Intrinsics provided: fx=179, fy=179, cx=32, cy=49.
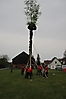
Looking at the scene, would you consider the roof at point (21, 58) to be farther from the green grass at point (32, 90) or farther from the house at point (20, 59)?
the green grass at point (32, 90)

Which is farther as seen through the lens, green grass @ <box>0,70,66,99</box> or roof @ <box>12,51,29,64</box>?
roof @ <box>12,51,29,64</box>

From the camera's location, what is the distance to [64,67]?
50.2 meters

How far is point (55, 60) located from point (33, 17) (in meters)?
68.2

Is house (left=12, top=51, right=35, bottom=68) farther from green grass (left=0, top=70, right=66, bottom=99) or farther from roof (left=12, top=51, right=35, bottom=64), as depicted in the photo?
green grass (left=0, top=70, right=66, bottom=99)

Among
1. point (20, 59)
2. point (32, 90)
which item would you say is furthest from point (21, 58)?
point (32, 90)

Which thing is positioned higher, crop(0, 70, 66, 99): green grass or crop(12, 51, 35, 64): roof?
crop(12, 51, 35, 64): roof

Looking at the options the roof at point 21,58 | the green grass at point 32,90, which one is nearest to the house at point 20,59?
the roof at point 21,58

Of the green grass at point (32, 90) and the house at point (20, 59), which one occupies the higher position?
the house at point (20, 59)

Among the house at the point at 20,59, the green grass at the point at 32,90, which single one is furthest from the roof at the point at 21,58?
the green grass at the point at 32,90

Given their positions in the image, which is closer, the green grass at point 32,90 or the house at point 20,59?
the green grass at point 32,90


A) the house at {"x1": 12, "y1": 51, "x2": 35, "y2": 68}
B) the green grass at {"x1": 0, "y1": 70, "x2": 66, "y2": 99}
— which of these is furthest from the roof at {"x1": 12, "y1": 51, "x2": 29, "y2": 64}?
the green grass at {"x1": 0, "y1": 70, "x2": 66, "y2": 99}

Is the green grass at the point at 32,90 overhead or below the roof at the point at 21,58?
below

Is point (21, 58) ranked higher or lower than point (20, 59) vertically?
higher

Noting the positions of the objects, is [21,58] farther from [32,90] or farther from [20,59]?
[32,90]
